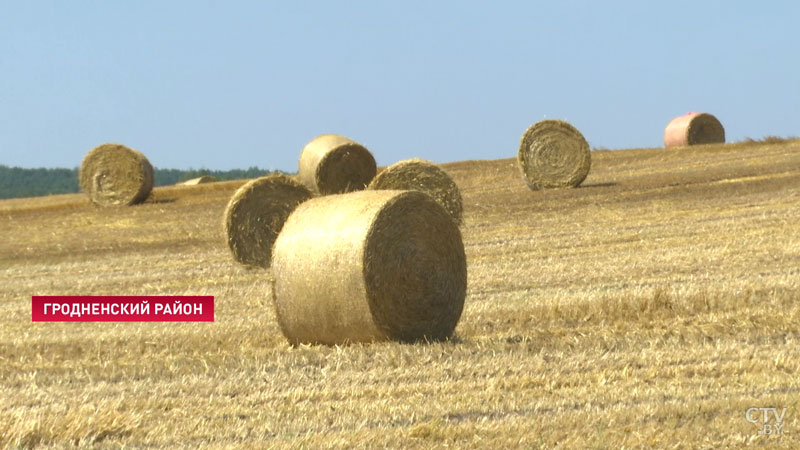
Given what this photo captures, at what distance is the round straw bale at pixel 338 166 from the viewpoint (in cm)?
2400

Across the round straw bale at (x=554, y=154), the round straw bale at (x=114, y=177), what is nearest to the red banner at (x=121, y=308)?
the round straw bale at (x=554, y=154)

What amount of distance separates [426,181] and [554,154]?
696 cm

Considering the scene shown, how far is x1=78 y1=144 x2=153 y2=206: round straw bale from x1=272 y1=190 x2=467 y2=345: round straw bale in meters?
18.0

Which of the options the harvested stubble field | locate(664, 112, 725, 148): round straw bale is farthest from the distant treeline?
the harvested stubble field

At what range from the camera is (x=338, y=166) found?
79.4 ft

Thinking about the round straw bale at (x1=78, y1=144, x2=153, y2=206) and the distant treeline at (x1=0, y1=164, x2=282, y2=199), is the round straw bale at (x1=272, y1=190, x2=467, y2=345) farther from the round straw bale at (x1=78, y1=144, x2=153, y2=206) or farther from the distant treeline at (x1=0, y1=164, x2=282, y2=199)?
the distant treeline at (x1=0, y1=164, x2=282, y2=199)

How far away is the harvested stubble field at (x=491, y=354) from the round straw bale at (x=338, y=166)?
423 cm

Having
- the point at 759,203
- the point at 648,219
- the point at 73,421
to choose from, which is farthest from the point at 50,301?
the point at 759,203

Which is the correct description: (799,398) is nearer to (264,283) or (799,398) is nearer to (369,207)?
(369,207)

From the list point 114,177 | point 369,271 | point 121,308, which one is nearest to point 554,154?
point 114,177

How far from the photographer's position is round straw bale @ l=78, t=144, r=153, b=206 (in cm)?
2758

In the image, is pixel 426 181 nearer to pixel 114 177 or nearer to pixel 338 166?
pixel 338 166

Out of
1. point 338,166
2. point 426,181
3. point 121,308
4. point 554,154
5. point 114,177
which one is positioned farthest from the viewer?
point 114,177

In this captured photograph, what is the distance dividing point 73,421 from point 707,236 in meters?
11.6
